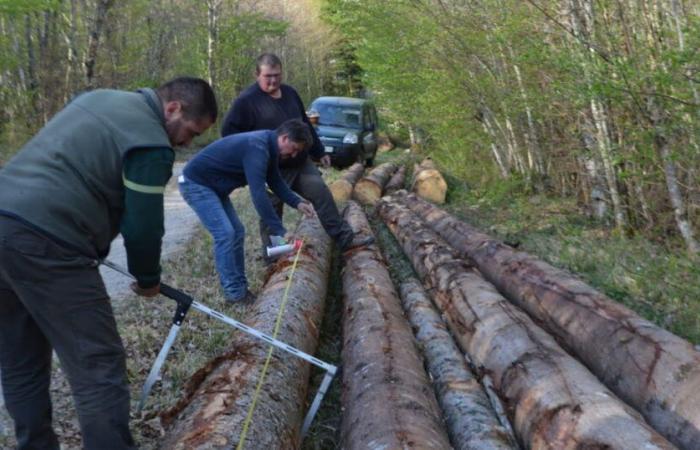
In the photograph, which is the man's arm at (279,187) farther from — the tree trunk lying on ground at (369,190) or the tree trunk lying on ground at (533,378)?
the tree trunk lying on ground at (369,190)

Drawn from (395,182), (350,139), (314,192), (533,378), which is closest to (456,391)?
(533,378)

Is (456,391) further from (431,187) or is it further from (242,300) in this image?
(431,187)

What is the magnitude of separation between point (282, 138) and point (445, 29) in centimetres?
659

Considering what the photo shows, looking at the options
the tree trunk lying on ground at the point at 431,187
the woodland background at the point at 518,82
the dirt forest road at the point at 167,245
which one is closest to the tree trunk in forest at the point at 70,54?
the woodland background at the point at 518,82

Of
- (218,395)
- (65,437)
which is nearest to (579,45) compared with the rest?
(218,395)

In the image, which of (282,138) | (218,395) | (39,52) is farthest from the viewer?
(39,52)

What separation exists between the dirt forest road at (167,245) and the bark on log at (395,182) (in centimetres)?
402

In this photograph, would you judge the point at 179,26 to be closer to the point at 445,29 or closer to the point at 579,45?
the point at 445,29

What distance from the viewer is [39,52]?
16172 millimetres

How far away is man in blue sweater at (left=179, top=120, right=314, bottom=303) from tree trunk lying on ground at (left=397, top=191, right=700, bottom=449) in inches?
76.2

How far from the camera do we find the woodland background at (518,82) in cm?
603

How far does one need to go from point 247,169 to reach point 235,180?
414mm

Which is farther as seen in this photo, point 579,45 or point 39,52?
point 39,52

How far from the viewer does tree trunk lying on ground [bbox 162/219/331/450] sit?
2.80 meters
